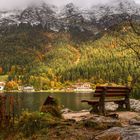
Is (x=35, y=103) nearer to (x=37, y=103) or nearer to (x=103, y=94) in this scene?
(x=37, y=103)

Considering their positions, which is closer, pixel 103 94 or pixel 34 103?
pixel 103 94

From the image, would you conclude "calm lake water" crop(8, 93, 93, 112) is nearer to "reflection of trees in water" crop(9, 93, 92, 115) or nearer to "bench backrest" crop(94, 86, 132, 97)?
"reflection of trees in water" crop(9, 93, 92, 115)

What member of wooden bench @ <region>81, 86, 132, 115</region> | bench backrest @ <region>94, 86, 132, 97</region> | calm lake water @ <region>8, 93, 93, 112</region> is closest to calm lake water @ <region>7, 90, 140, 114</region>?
calm lake water @ <region>8, 93, 93, 112</region>

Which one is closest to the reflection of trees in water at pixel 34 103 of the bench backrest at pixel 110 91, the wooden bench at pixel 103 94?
the wooden bench at pixel 103 94

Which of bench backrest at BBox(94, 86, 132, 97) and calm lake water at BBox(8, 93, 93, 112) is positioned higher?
bench backrest at BBox(94, 86, 132, 97)

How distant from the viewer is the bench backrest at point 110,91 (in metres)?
22.3

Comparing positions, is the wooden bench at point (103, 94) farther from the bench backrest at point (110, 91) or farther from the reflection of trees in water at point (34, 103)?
the reflection of trees in water at point (34, 103)

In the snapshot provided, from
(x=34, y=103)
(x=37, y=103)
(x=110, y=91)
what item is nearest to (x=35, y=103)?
(x=34, y=103)

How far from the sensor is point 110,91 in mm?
22969

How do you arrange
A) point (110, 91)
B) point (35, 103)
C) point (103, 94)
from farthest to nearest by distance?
point (35, 103) < point (110, 91) < point (103, 94)

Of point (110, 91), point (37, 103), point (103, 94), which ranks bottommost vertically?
point (37, 103)

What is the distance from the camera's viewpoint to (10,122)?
14.7 m

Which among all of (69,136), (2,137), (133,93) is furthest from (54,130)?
(133,93)

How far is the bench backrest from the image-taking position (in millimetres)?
22312
